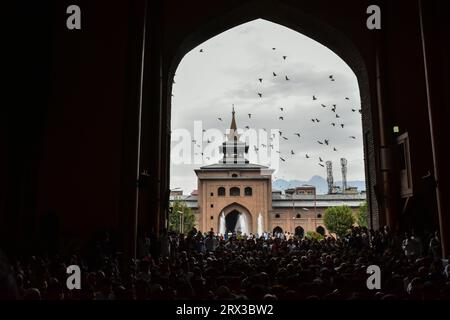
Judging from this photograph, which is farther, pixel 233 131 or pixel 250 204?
pixel 233 131

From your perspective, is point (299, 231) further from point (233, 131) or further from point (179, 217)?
point (233, 131)

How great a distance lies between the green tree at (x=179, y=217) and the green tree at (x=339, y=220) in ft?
46.5

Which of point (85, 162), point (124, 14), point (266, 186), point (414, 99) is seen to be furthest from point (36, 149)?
point (266, 186)

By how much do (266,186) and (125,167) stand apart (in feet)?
123

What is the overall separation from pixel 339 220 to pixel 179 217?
1624 centimetres

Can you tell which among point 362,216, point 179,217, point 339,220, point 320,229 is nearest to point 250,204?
point 179,217

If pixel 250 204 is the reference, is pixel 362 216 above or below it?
below

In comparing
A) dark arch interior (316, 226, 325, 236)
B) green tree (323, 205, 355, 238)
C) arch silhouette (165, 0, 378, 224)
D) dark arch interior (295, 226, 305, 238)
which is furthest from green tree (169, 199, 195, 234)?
arch silhouette (165, 0, 378, 224)

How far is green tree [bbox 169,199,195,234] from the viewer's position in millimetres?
42153

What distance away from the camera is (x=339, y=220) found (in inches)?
1720

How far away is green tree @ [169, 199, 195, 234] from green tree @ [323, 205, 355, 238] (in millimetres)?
14181

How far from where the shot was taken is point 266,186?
48312 millimetres

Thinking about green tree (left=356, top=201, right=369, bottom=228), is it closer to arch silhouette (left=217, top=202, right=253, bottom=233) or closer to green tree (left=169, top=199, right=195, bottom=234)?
arch silhouette (left=217, top=202, right=253, bottom=233)

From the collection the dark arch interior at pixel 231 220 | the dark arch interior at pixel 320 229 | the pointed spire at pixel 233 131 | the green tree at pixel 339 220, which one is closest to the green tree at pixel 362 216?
the green tree at pixel 339 220
